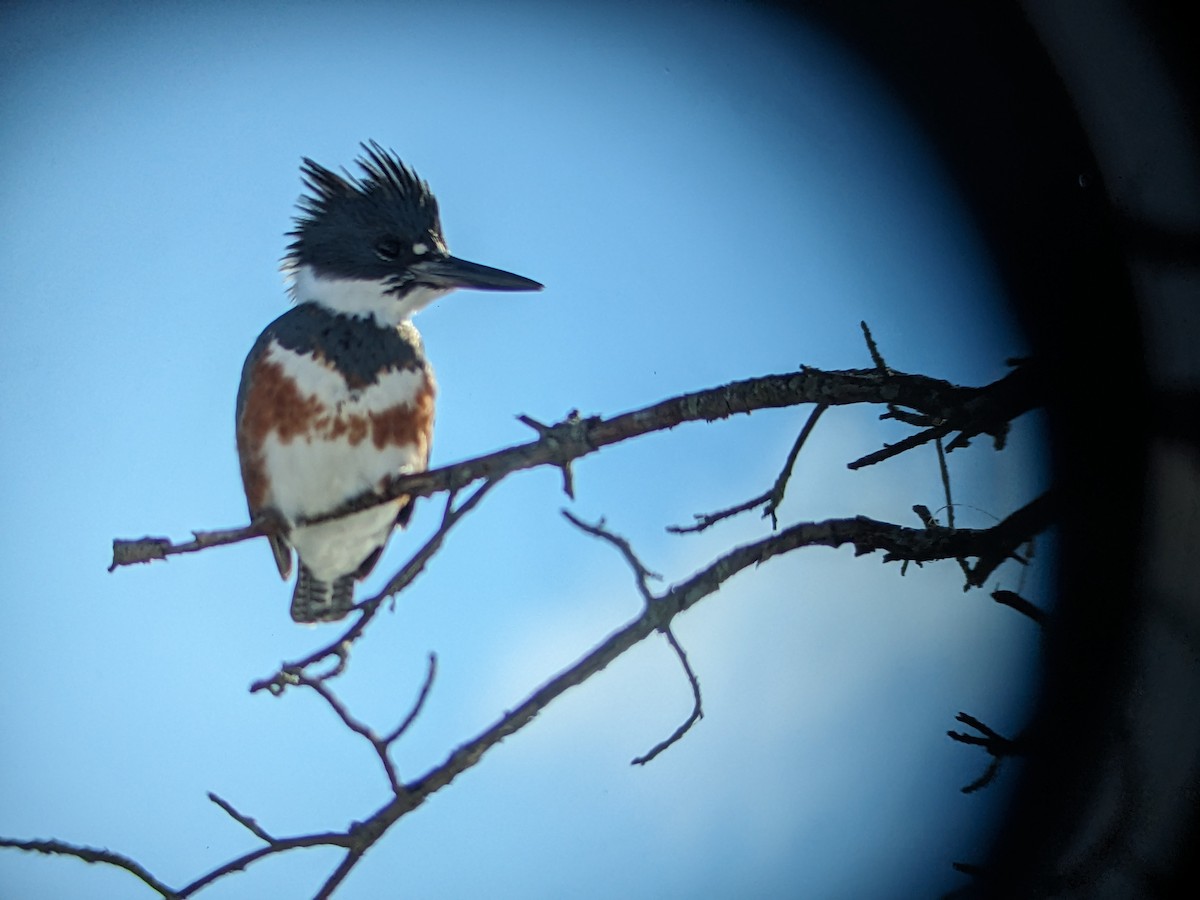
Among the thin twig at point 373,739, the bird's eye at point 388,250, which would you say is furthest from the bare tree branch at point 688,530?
the bird's eye at point 388,250

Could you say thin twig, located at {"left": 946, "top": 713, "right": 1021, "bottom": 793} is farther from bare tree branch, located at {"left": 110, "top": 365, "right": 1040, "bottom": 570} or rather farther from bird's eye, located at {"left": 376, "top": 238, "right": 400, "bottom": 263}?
bird's eye, located at {"left": 376, "top": 238, "right": 400, "bottom": 263}

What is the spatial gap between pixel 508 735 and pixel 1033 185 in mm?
904

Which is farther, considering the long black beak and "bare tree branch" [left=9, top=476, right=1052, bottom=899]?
the long black beak

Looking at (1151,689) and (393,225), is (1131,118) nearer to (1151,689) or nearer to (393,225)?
(1151,689)

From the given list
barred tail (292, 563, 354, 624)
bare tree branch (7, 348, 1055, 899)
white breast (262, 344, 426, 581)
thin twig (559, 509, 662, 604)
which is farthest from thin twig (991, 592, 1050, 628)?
barred tail (292, 563, 354, 624)

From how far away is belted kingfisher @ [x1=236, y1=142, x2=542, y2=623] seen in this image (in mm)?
1312

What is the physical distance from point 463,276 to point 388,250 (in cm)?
16

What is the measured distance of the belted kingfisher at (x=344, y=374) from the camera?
51.7 inches

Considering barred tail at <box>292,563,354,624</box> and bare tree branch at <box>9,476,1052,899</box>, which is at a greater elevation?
barred tail at <box>292,563,354,624</box>

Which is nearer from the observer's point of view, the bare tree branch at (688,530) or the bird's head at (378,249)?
the bare tree branch at (688,530)

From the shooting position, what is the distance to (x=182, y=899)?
1.05 meters

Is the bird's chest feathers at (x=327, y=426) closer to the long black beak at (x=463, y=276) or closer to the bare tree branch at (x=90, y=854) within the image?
the long black beak at (x=463, y=276)

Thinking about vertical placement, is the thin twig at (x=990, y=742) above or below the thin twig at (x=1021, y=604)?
below

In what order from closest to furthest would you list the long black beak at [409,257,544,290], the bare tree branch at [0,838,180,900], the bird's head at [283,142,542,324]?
the bare tree branch at [0,838,180,900], the long black beak at [409,257,544,290], the bird's head at [283,142,542,324]
